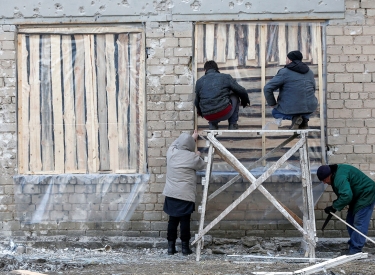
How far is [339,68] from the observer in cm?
878

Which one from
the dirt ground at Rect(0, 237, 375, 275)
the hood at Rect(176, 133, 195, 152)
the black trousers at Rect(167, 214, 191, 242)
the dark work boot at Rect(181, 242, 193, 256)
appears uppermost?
the hood at Rect(176, 133, 195, 152)

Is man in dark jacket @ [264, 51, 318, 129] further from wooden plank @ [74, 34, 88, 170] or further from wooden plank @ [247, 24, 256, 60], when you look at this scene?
wooden plank @ [74, 34, 88, 170]

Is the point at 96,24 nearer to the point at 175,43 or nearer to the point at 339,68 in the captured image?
the point at 175,43

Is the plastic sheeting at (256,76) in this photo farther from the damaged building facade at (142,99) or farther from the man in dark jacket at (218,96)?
the man in dark jacket at (218,96)

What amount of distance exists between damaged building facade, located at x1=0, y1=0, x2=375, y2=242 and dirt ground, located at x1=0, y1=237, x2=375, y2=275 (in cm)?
32

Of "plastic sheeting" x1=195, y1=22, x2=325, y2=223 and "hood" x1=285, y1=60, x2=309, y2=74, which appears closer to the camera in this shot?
"hood" x1=285, y1=60, x2=309, y2=74

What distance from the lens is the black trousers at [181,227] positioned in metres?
8.30

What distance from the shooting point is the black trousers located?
8.30 meters

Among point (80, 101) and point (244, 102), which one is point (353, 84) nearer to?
point (244, 102)

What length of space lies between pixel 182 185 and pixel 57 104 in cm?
228

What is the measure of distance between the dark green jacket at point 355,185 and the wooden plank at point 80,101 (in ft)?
11.6

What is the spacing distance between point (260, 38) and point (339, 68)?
1181 millimetres

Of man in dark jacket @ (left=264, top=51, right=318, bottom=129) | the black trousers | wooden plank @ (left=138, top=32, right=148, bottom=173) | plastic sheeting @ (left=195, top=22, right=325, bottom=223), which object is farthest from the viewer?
wooden plank @ (left=138, top=32, right=148, bottom=173)

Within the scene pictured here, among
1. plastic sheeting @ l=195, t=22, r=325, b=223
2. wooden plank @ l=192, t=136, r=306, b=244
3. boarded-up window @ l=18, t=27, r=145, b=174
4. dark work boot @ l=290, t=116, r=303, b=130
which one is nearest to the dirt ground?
wooden plank @ l=192, t=136, r=306, b=244
